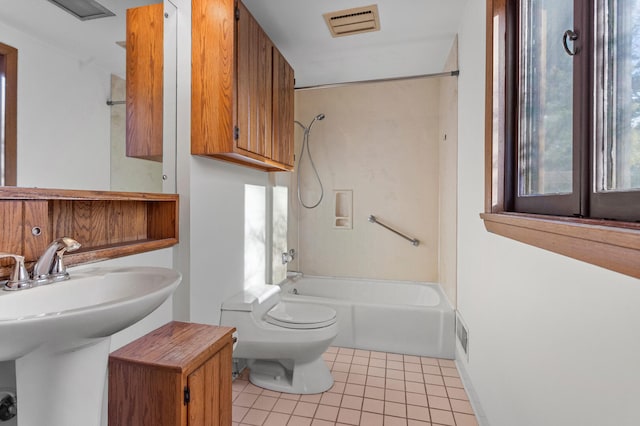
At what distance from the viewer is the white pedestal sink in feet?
2.01

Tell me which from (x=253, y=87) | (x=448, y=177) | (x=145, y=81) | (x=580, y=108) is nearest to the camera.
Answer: (x=580, y=108)

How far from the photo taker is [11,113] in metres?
0.91

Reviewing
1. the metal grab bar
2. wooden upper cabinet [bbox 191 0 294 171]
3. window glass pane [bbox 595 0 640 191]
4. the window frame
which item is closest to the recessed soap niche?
the metal grab bar

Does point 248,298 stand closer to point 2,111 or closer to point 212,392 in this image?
point 212,392

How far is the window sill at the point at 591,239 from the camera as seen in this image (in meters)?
0.56

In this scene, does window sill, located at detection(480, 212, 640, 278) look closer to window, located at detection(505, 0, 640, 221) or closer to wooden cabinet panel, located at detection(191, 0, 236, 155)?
window, located at detection(505, 0, 640, 221)

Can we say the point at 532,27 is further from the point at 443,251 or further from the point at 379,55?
the point at 443,251

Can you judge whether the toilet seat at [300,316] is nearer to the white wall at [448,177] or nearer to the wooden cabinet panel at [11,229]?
the white wall at [448,177]

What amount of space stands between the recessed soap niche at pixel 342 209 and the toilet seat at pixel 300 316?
1.27 m

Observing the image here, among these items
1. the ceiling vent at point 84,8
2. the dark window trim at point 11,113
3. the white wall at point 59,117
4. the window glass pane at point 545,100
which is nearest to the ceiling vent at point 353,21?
the window glass pane at point 545,100

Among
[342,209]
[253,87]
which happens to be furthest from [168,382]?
[342,209]

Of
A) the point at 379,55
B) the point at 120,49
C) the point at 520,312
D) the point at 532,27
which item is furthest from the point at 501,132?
the point at 120,49

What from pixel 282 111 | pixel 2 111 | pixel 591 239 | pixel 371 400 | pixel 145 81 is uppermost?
pixel 282 111

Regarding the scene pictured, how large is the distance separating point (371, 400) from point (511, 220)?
1.29 metres
